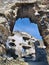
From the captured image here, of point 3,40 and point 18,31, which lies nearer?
point 3,40

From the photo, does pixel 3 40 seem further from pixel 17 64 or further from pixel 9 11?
pixel 17 64

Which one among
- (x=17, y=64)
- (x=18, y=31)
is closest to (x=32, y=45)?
(x=18, y=31)

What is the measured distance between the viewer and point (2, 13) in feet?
66.1

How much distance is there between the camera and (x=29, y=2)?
21344mm

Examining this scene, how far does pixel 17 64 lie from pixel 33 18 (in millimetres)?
4402

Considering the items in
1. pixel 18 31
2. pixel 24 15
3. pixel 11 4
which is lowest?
pixel 18 31

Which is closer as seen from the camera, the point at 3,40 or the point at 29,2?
the point at 3,40

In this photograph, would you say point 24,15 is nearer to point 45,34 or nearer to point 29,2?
point 29,2

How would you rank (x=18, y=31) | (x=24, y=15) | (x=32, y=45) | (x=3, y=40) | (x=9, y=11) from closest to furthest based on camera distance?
(x=3, y=40) → (x=9, y=11) → (x=24, y=15) → (x=32, y=45) → (x=18, y=31)

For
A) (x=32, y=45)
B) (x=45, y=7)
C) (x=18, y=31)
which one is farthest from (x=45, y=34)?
(x=18, y=31)

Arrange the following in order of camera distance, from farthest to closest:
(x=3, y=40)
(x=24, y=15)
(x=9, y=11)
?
(x=24, y=15) → (x=9, y=11) → (x=3, y=40)

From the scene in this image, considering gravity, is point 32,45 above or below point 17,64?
below

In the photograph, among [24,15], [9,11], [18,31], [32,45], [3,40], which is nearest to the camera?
[3,40]

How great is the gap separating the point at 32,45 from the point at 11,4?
1708cm
